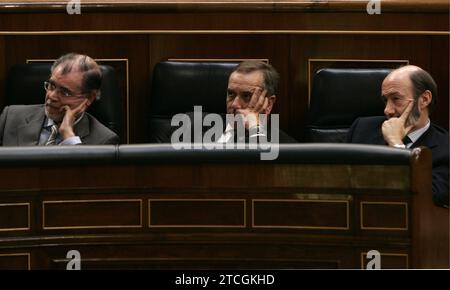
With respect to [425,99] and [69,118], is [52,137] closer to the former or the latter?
[69,118]

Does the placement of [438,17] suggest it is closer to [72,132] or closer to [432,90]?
[432,90]

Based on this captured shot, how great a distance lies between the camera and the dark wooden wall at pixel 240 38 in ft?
5.54

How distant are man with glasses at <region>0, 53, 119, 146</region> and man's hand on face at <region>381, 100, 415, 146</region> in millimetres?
402

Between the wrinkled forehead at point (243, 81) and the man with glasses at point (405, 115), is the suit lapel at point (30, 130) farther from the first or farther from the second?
the man with glasses at point (405, 115)

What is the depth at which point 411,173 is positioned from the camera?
1195 mm

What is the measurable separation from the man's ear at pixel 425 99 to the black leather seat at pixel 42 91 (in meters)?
0.48

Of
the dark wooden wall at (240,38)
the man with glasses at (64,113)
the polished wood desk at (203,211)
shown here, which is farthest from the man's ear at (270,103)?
the polished wood desk at (203,211)

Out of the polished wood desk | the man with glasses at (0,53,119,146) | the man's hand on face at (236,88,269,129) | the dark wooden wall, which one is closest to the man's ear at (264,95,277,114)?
the man's hand on face at (236,88,269,129)

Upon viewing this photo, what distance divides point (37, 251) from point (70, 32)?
573mm

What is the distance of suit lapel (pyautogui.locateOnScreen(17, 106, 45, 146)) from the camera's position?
1.58 meters

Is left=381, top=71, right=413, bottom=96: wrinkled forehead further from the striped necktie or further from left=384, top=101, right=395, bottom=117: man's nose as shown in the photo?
the striped necktie

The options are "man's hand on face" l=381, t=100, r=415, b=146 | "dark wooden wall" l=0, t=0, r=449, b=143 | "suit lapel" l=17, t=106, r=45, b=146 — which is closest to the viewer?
"man's hand on face" l=381, t=100, r=415, b=146

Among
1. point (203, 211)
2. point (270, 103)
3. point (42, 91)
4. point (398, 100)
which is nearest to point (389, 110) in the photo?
point (398, 100)
